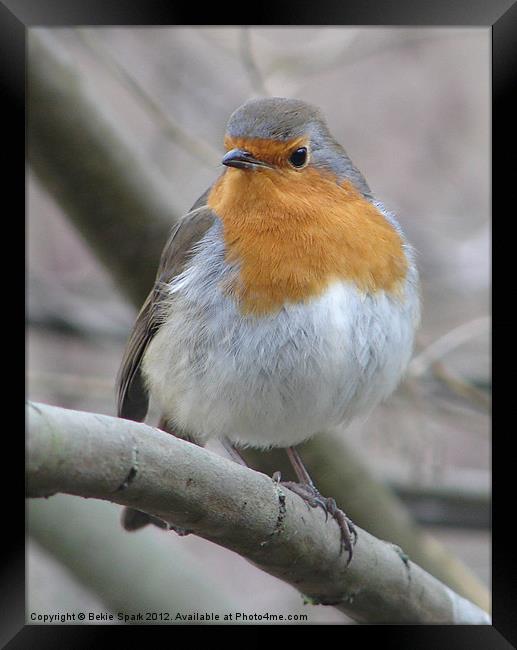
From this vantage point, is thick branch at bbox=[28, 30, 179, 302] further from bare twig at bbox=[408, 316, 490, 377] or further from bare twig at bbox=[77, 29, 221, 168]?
bare twig at bbox=[408, 316, 490, 377]

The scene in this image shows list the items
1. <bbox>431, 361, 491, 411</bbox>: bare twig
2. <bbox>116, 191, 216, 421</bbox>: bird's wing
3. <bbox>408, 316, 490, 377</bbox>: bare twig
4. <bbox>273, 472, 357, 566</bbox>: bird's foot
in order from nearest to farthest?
<bbox>273, 472, 357, 566</bbox>: bird's foot
<bbox>116, 191, 216, 421</bbox>: bird's wing
<bbox>431, 361, 491, 411</bbox>: bare twig
<bbox>408, 316, 490, 377</bbox>: bare twig

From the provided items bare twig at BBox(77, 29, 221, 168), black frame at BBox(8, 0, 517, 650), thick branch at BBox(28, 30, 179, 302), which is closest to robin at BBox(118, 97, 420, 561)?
thick branch at BBox(28, 30, 179, 302)

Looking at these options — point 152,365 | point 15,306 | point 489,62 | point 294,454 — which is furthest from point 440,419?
point 15,306

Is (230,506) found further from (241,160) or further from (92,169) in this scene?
(92,169)

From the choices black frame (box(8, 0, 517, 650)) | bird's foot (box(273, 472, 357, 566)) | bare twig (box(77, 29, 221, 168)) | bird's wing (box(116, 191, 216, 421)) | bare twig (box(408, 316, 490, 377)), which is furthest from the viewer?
bare twig (box(408, 316, 490, 377))

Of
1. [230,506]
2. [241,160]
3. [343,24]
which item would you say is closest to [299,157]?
[241,160]

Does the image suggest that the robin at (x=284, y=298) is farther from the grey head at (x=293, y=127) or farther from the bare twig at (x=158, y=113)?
the bare twig at (x=158, y=113)

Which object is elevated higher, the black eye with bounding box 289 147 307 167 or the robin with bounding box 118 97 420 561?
the black eye with bounding box 289 147 307 167

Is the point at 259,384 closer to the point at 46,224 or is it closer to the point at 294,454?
the point at 294,454
